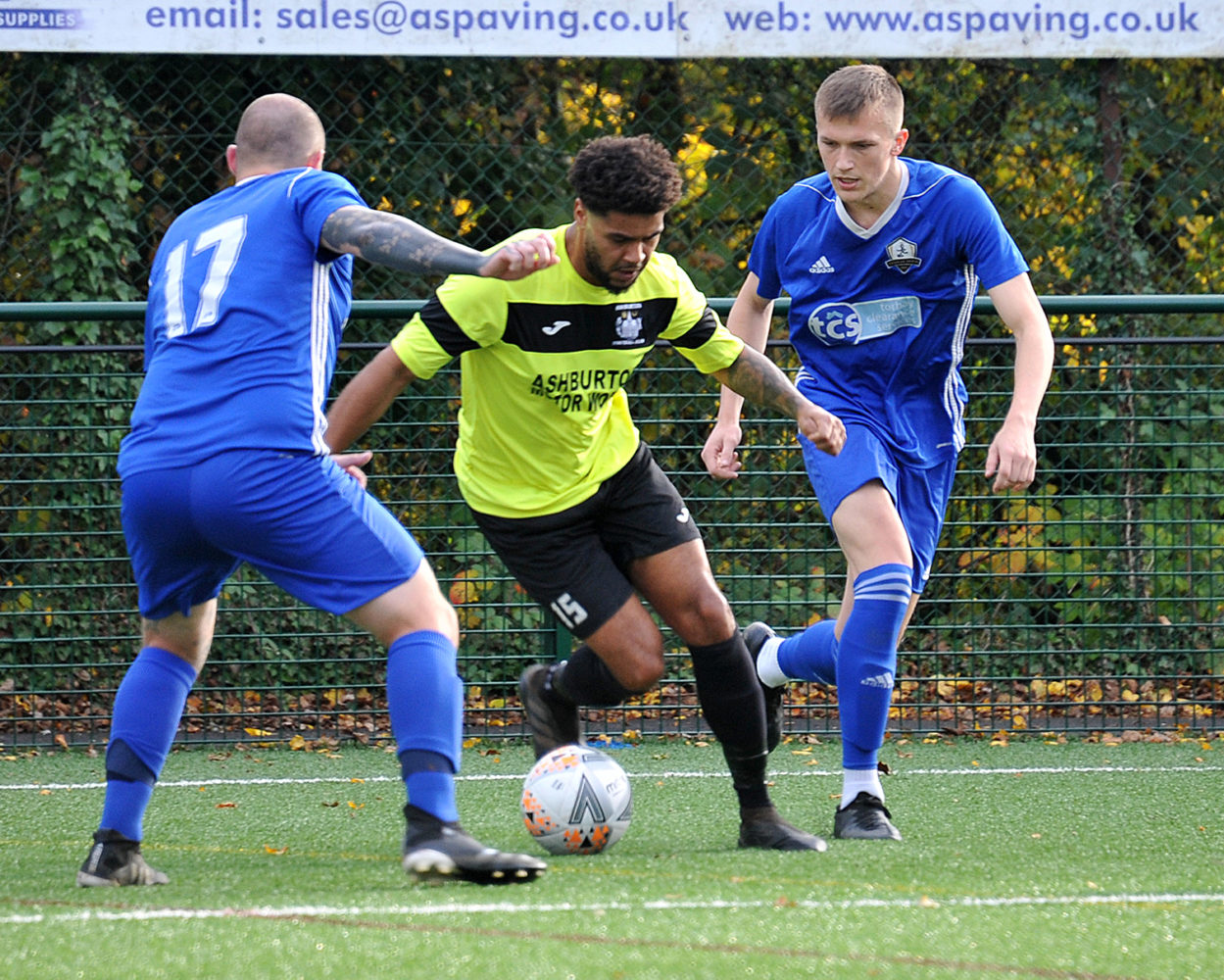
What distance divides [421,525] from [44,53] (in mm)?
3322

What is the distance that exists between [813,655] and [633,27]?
4138 mm

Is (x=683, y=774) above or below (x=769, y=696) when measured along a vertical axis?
below

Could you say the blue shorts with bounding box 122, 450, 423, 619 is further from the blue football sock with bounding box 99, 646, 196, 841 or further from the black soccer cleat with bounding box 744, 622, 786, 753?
the black soccer cleat with bounding box 744, 622, 786, 753

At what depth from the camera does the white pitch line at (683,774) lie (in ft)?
Answer: 18.8

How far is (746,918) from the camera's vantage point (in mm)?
2922

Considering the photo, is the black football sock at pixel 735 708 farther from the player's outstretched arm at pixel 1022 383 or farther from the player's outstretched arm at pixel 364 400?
the player's outstretched arm at pixel 364 400

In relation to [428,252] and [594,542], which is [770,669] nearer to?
[594,542]

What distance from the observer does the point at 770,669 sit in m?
5.23

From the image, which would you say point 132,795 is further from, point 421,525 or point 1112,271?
point 1112,271

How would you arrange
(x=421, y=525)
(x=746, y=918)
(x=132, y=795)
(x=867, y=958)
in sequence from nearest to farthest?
(x=867, y=958)
(x=746, y=918)
(x=132, y=795)
(x=421, y=525)

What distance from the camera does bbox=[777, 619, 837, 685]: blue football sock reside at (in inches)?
197

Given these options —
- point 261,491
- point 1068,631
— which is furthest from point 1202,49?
point 261,491

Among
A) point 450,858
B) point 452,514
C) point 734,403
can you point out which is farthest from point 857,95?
point 452,514

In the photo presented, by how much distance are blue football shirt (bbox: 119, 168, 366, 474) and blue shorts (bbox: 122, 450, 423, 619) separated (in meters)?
0.05
